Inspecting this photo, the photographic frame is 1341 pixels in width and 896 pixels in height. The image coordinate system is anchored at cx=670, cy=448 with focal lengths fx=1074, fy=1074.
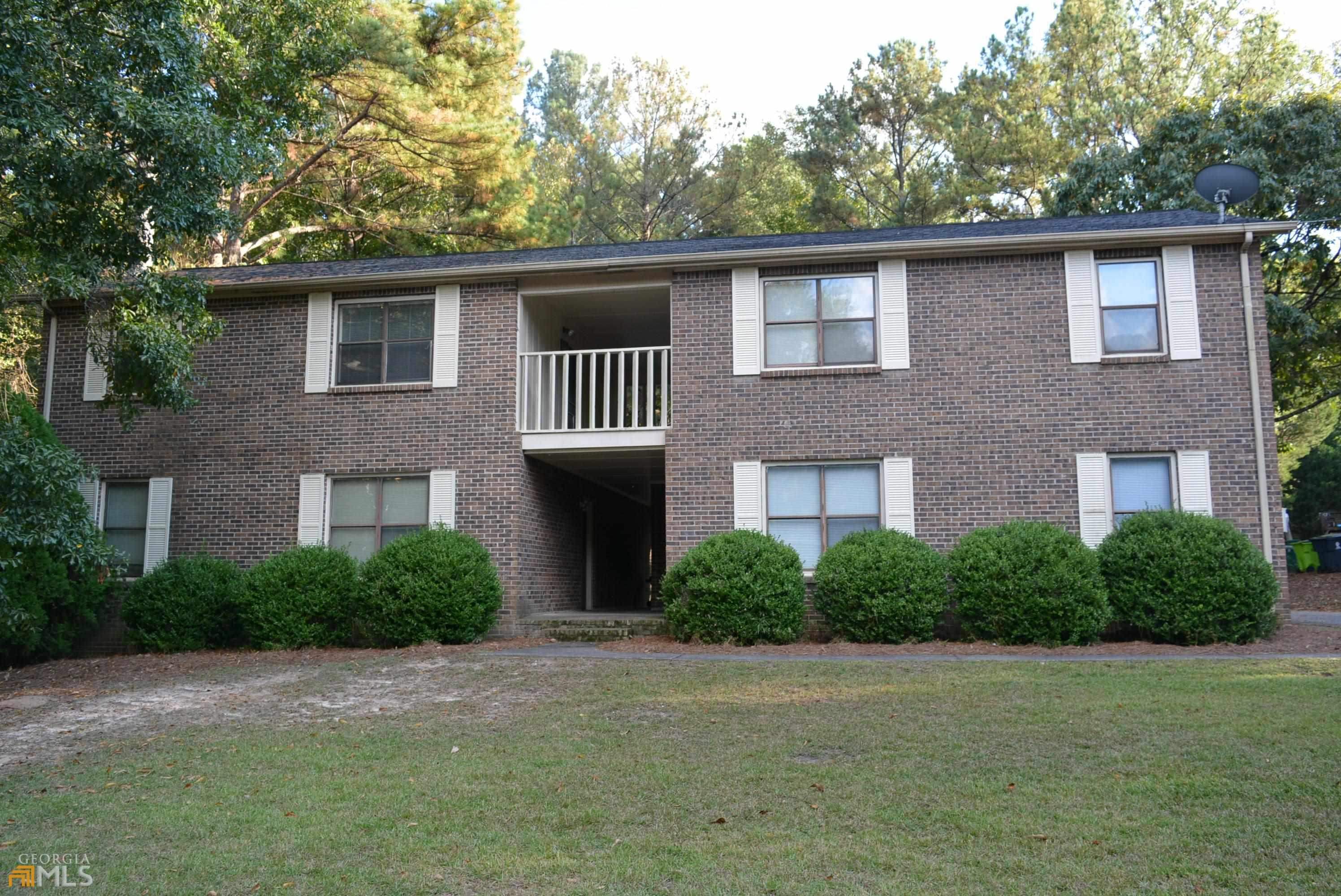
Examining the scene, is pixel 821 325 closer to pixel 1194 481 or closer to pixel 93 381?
pixel 1194 481

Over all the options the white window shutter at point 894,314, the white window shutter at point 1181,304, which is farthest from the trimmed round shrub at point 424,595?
the white window shutter at point 1181,304

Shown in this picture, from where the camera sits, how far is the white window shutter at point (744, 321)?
14.6 meters

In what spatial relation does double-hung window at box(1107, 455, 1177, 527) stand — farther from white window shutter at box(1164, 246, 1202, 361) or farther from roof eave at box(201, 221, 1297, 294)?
roof eave at box(201, 221, 1297, 294)

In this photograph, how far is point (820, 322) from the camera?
14.6 metres

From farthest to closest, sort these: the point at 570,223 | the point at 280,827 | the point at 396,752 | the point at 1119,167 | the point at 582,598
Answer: the point at 570,223
the point at 1119,167
the point at 582,598
the point at 396,752
the point at 280,827

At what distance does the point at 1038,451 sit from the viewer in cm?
1381

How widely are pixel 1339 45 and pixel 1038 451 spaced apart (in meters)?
20.2

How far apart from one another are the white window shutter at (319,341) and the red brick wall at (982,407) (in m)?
5.00

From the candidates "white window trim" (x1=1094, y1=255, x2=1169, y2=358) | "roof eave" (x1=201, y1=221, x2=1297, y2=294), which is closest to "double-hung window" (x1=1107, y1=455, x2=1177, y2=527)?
"white window trim" (x1=1094, y1=255, x2=1169, y2=358)

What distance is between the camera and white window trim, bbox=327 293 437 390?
1529cm

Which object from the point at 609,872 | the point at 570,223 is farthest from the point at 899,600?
the point at 570,223

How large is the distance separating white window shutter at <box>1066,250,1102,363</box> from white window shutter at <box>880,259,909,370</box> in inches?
82.3

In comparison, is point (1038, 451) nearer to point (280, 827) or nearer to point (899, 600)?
point (899, 600)

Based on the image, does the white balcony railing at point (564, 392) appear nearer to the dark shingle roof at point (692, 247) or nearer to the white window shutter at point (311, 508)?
the dark shingle roof at point (692, 247)
